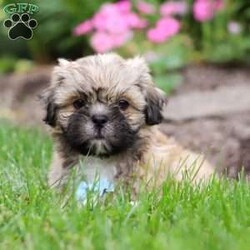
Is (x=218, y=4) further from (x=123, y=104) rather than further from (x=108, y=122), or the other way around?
(x=108, y=122)

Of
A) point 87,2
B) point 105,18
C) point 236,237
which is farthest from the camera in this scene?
point 87,2

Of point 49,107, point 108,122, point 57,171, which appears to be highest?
point 49,107

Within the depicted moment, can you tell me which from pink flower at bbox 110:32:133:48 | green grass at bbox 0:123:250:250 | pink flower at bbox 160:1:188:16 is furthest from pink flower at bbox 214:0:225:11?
green grass at bbox 0:123:250:250

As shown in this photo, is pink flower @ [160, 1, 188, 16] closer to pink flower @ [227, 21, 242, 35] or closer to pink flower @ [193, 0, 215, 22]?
pink flower @ [193, 0, 215, 22]

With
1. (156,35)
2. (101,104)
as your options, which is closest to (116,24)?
(156,35)

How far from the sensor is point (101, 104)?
570 cm

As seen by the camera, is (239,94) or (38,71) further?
(38,71)

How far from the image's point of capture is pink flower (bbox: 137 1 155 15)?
11.3m

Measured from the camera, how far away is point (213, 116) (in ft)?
29.8

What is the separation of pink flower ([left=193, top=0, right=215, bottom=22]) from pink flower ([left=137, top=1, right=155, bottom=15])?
55cm

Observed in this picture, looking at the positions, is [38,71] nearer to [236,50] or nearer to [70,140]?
[236,50]

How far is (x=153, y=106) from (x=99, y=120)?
51 cm

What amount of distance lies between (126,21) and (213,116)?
2.36 m

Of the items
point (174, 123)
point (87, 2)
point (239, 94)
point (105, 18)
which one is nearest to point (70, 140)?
point (174, 123)
